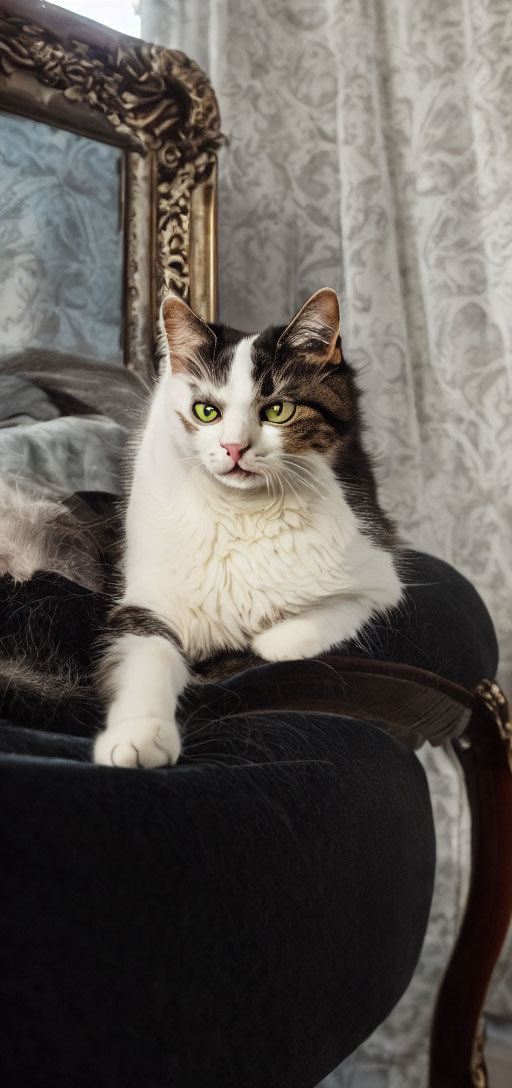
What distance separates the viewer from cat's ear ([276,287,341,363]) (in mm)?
693

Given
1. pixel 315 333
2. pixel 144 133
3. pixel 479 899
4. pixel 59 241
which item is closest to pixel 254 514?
pixel 315 333

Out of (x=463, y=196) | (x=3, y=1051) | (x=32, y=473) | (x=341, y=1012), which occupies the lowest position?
(x=341, y=1012)

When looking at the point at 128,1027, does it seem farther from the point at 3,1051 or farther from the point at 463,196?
the point at 463,196

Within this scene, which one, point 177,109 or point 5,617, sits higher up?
point 177,109

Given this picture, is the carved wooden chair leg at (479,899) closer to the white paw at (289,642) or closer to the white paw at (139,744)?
the white paw at (289,642)

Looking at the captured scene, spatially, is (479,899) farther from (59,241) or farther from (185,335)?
(59,241)

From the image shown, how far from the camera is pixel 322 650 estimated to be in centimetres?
67

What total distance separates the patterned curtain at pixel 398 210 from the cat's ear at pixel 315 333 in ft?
3.01

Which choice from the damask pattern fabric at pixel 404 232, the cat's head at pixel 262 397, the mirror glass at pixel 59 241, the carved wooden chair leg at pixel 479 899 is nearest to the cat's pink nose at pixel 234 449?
the cat's head at pixel 262 397

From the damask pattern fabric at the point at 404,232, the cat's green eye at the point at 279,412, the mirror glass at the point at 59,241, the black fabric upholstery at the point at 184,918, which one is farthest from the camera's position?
the damask pattern fabric at the point at 404,232

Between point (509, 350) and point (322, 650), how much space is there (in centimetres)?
110

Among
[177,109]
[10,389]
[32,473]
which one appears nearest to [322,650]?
[32,473]

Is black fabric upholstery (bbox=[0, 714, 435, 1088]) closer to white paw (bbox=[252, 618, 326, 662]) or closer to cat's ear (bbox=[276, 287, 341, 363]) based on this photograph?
white paw (bbox=[252, 618, 326, 662])

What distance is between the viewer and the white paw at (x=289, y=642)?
66cm
